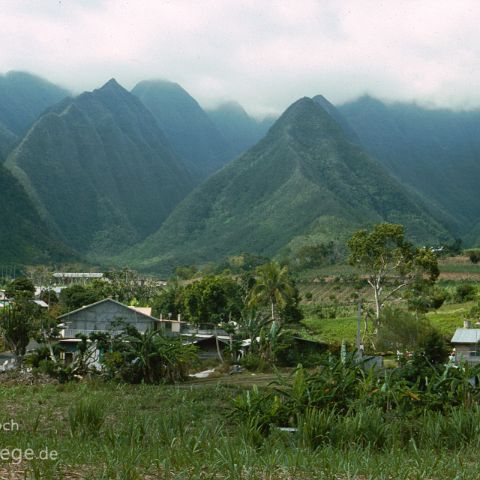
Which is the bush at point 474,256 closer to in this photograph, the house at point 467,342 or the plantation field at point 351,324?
the plantation field at point 351,324

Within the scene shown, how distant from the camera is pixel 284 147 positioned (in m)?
197

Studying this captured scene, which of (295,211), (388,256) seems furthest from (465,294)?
(295,211)

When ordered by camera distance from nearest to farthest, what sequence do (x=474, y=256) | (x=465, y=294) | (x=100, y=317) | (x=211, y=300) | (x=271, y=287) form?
(x=100, y=317) → (x=271, y=287) → (x=465, y=294) → (x=211, y=300) → (x=474, y=256)

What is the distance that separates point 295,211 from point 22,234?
50.0 meters

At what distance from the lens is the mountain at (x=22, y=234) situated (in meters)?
143

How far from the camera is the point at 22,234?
153m

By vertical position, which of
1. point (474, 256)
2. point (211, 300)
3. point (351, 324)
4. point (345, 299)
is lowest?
point (345, 299)

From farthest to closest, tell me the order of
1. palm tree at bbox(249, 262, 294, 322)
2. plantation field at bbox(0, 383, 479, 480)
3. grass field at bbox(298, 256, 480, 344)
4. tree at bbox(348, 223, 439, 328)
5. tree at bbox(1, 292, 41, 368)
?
palm tree at bbox(249, 262, 294, 322), grass field at bbox(298, 256, 480, 344), tree at bbox(348, 223, 439, 328), tree at bbox(1, 292, 41, 368), plantation field at bbox(0, 383, 479, 480)

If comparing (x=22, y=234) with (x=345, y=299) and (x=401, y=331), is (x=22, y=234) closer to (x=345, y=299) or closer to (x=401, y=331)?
(x=345, y=299)

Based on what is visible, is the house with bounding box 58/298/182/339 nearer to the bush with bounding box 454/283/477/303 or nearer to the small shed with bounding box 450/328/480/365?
the small shed with bounding box 450/328/480/365

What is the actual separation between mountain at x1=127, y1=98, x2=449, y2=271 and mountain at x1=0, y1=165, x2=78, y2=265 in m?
23.1

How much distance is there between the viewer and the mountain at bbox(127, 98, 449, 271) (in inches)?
5866

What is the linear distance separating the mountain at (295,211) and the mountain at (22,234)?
75.8 feet

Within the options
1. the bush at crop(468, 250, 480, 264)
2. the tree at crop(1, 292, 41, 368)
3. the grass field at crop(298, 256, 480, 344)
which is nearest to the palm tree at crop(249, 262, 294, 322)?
the grass field at crop(298, 256, 480, 344)
